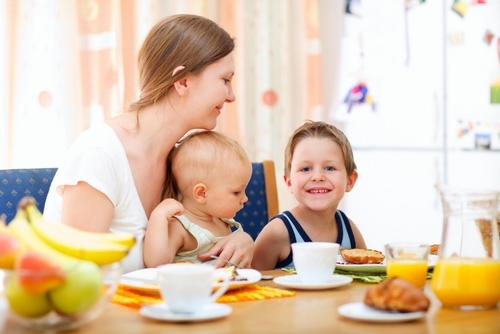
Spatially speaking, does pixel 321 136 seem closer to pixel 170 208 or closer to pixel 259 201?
pixel 259 201

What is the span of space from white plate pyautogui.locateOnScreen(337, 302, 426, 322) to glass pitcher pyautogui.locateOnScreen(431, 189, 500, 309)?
0.09m

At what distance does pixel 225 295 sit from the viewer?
3.97ft

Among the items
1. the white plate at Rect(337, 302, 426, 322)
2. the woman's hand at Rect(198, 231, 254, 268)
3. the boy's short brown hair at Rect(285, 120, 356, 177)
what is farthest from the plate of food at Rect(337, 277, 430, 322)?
the boy's short brown hair at Rect(285, 120, 356, 177)

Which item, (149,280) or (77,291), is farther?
(149,280)

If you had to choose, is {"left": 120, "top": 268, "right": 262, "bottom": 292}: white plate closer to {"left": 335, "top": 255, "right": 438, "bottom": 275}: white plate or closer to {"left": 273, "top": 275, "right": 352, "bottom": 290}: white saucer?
{"left": 273, "top": 275, "right": 352, "bottom": 290}: white saucer

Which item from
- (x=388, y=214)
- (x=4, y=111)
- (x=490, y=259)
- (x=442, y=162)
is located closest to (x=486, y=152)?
(x=442, y=162)

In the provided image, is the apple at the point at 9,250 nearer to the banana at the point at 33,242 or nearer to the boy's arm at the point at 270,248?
the banana at the point at 33,242

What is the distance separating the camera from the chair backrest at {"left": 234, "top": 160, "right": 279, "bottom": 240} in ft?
7.57

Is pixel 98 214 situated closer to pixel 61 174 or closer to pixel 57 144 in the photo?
pixel 61 174

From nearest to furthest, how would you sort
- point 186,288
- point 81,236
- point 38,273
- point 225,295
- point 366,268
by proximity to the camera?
point 38,273
point 186,288
point 81,236
point 225,295
point 366,268

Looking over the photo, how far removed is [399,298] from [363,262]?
52 cm

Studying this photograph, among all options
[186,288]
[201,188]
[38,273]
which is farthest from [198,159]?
[38,273]

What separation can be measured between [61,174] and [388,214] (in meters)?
2.79

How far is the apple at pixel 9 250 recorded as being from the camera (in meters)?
0.94
